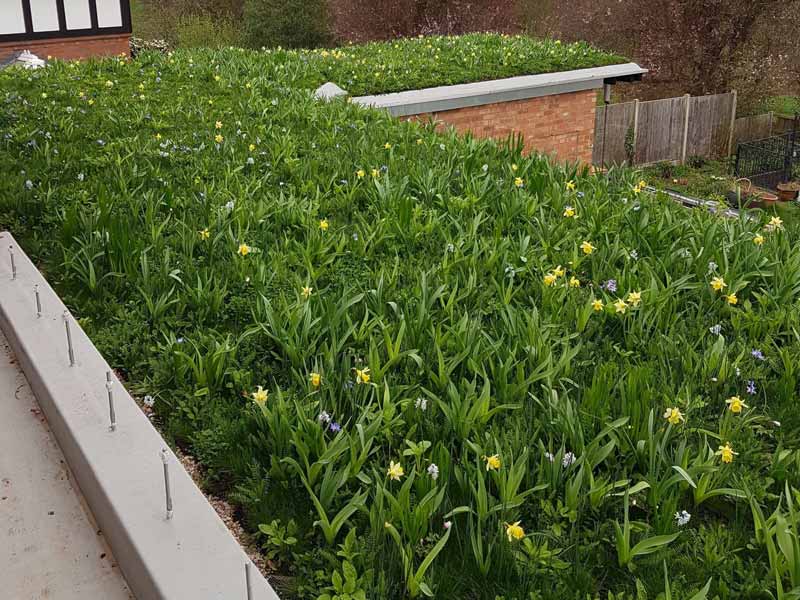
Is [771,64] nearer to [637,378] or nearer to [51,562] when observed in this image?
[637,378]

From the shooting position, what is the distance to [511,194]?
495cm

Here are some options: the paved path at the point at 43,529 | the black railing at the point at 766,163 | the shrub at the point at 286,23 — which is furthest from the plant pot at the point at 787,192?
the paved path at the point at 43,529

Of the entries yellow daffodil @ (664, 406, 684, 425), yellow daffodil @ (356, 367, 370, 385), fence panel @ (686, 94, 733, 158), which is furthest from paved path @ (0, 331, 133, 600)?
fence panel @ (686, 94, 733, 158)

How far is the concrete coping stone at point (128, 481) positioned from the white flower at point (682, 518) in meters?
1.13

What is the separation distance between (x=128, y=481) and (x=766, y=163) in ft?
55.9

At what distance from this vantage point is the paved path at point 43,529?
8.32 ft

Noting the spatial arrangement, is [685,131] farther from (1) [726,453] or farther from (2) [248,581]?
(2) [248,581]

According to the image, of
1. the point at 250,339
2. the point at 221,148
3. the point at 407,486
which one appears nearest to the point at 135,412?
the point at 250,339

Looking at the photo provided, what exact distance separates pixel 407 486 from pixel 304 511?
0.37 meters

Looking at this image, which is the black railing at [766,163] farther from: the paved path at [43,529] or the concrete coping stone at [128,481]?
the paved path at [43,529]

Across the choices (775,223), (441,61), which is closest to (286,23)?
(441,61)

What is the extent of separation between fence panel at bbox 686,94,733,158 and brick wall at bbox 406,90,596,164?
6.57 metres

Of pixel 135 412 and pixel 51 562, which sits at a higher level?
pixel 135 412

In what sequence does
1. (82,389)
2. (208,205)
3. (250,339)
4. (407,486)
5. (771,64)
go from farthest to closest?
(771,64), (208,205), (250,339), (82,389), (407,486)
